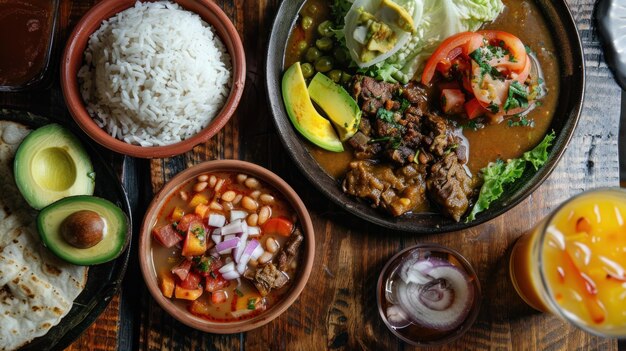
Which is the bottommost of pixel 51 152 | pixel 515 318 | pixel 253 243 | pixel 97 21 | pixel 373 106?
pixel 515 318

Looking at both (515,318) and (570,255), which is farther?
(515,318)

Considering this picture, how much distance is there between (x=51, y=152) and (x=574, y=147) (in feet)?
10.3

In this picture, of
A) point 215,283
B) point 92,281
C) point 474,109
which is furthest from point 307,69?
point 92,281

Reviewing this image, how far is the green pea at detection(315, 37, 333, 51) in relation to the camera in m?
3.78

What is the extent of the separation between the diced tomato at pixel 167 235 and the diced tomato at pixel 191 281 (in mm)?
211

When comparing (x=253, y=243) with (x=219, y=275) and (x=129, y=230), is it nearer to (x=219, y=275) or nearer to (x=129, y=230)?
(x=219, y=275)

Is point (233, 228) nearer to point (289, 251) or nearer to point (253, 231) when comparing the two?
point (253, 231)

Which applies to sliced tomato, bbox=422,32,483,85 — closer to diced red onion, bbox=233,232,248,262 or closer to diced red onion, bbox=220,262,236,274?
diced red onion, bbox=233,232,248,262

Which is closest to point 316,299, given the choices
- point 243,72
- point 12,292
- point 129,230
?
point 129,230

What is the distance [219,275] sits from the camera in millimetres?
3652

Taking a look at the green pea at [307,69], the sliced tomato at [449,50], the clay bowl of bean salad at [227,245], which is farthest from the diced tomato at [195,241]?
the sliced tomato at [449,50]

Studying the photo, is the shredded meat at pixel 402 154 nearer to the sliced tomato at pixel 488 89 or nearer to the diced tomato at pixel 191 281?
the sliced tomato at pixel 488 89

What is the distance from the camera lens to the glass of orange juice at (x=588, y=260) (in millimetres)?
3176

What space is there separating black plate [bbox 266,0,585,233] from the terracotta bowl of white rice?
0.26m
